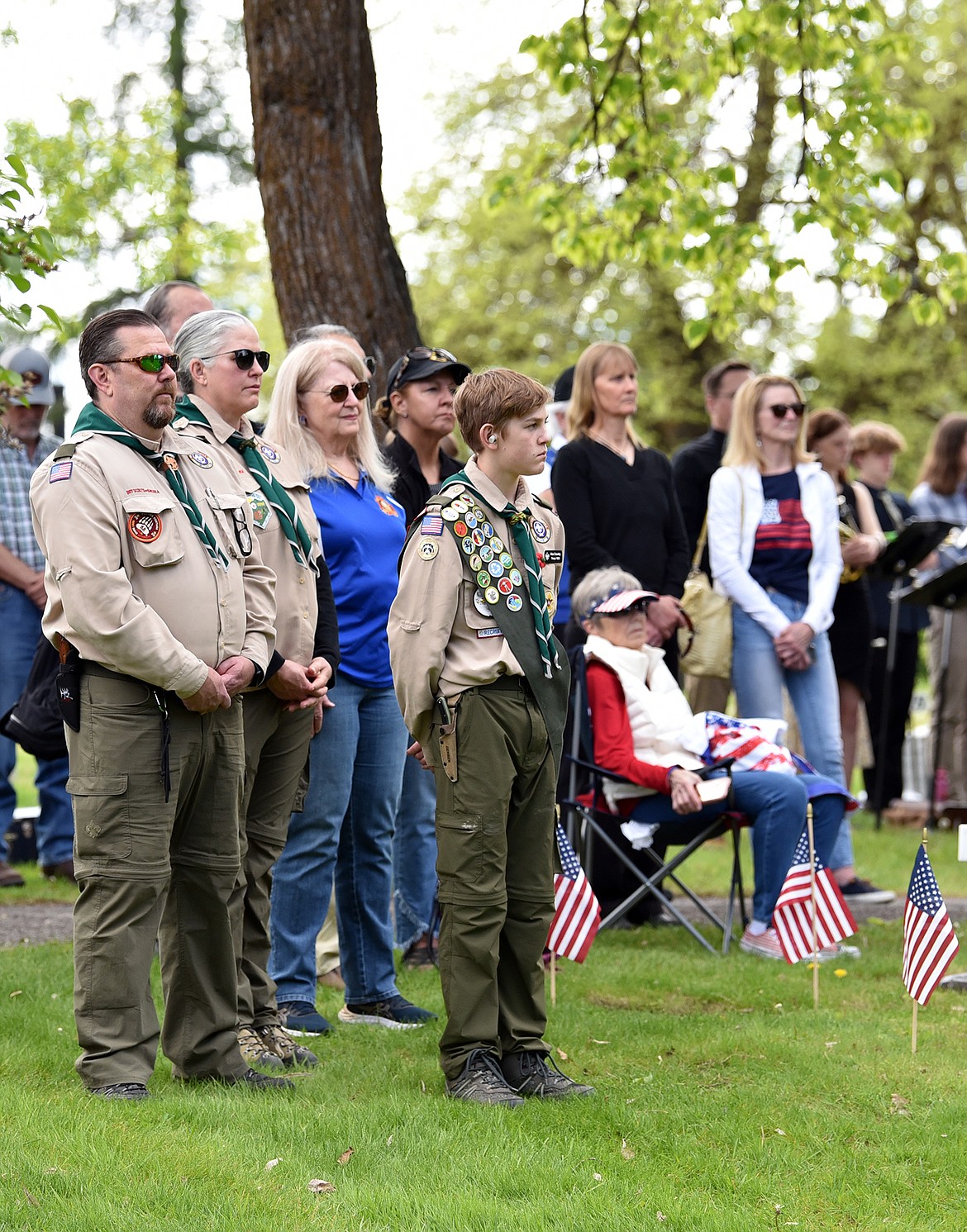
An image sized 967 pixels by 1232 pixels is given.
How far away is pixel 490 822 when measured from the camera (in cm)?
467

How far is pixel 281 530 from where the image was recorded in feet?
17.1

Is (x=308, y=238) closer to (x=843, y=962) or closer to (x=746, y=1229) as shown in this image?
(x=843, y=962)

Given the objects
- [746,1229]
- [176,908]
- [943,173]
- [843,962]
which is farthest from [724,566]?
[943,173]

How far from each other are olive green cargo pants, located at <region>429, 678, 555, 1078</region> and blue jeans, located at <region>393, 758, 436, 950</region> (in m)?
1.78

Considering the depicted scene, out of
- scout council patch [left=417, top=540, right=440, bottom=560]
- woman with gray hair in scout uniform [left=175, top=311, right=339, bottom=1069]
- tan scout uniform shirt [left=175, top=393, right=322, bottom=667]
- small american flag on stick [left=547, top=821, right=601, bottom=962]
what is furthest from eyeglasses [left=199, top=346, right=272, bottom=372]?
small american flag on stick [left=547, top=821, right=601, bottom=962]

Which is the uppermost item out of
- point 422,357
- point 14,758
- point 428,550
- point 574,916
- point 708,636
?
point 422,357

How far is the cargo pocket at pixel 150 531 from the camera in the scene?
443 centimetres

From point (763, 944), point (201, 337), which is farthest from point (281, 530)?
point (763, 944)

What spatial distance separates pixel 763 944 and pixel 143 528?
13.2ft

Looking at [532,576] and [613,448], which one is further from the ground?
[613,448]

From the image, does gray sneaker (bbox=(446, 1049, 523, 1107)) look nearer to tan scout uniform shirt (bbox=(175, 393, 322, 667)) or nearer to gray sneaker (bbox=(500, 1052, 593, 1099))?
gray sneaker (bbox=(500, 1052, 593, 1099))

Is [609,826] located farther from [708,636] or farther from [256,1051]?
[256,1051]

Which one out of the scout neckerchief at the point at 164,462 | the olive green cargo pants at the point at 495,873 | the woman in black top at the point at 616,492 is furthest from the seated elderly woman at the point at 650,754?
the scout neckerchief at the point at 164,462

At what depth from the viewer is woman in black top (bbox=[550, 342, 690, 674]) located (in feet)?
25.2
